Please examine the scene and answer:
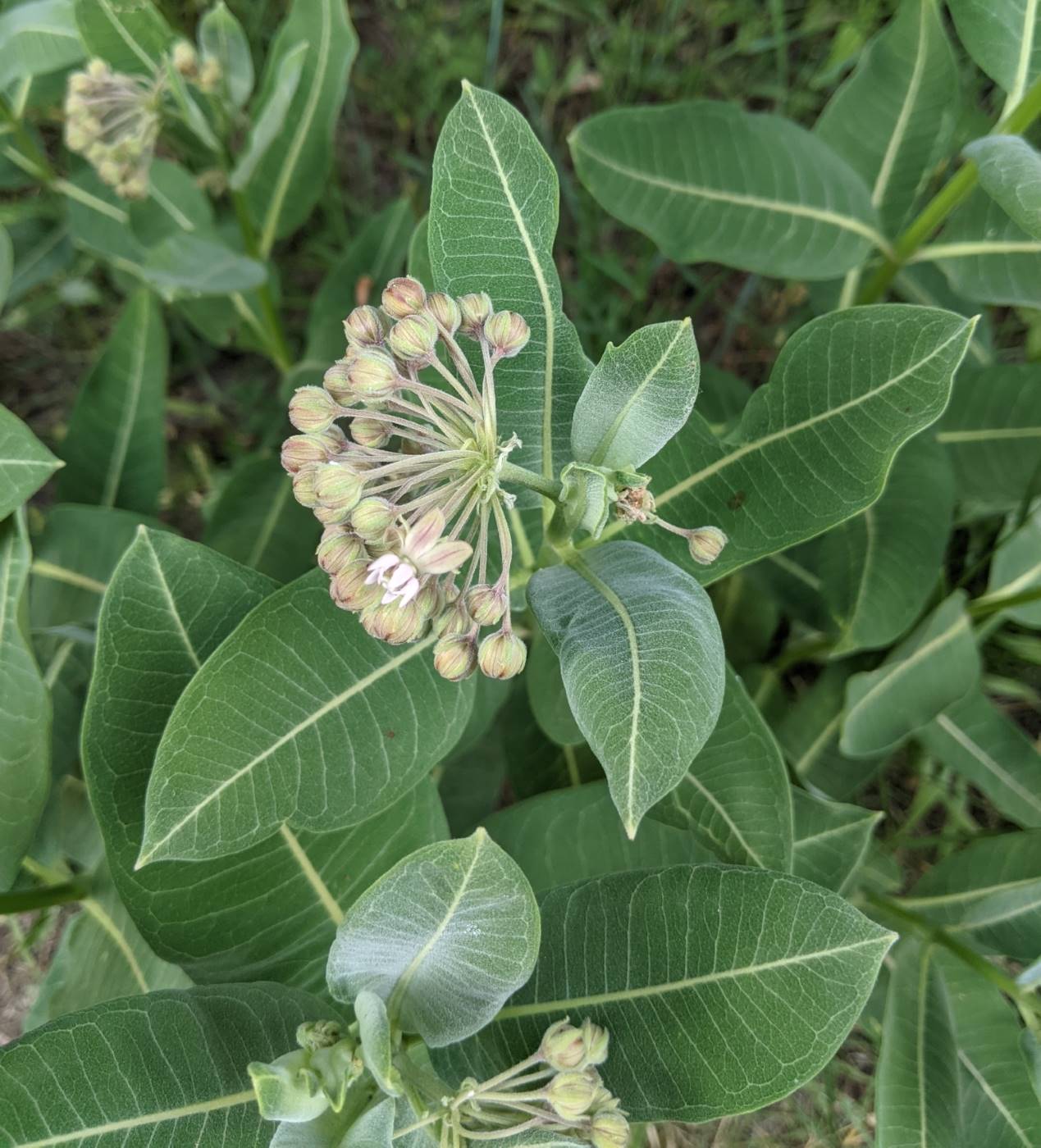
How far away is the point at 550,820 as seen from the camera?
1.45 meters

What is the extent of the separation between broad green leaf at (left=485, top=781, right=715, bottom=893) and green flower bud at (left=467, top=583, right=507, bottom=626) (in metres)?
0.55

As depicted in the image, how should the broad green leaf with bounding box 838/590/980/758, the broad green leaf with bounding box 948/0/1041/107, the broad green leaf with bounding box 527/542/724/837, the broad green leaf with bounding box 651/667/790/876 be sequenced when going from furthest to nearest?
1. the broad green leaf with bounding box 838/590/980/758
2. the broad green leaf with bounding box 948/0/1041/107
3. the broad green leaf with bounding box 651/667/790/876
4. the broad green leaf with bounding box 527/542/724/837

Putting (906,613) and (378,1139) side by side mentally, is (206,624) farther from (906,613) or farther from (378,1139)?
(906,613)

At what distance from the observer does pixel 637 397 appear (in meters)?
0.99

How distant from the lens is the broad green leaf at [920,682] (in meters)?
1.62

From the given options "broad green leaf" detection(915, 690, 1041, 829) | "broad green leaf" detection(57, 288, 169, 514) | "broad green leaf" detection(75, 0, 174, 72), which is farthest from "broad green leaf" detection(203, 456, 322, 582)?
"broad green leaf" detection(915, 690, 1041, 829)

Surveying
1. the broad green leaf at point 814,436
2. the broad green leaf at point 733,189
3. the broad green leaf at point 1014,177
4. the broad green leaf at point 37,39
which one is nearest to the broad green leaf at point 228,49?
the broad green leaf at point 37,39

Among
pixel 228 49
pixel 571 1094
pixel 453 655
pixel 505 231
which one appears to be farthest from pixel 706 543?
pixel 228 49

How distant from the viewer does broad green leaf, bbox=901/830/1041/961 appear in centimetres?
143

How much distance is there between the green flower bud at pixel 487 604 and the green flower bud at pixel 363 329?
0.29 m

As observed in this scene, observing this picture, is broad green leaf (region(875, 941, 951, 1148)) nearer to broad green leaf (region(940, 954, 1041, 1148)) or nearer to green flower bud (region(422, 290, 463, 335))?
broad green leaf (region(940, 954, 1041, 1148))

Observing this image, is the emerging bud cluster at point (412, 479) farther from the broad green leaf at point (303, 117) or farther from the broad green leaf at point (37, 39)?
the broad green leaf at point (37, 39)

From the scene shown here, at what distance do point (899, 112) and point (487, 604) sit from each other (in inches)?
52.1

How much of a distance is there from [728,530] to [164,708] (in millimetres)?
746
